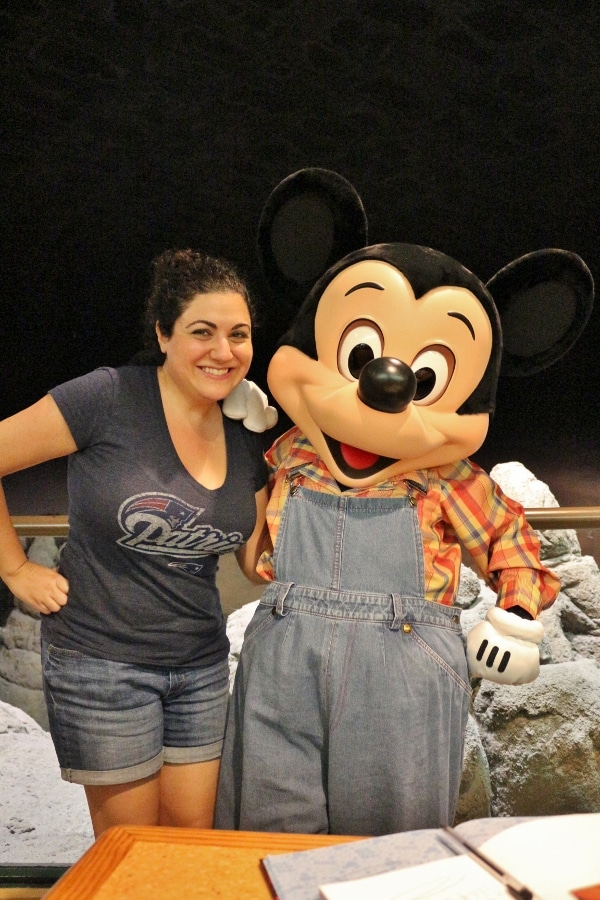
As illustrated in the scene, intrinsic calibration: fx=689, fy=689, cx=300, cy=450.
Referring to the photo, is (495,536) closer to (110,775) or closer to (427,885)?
(427,885)

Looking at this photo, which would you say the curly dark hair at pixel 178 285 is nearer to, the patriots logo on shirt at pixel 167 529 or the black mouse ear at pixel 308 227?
the black mouse ear at pixel 308 227

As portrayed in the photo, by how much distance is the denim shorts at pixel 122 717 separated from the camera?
1295 millimetres

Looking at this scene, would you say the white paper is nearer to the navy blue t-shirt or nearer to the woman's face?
the navy blue t-shirt

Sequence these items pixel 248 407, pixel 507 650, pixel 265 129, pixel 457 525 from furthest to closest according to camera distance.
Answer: pixel 265 129 < pixel 248 407 < pixel 457 525 < pixel 507 650

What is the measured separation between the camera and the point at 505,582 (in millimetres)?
1313

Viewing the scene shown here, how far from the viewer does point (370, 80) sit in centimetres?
178

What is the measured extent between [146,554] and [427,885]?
0.79m

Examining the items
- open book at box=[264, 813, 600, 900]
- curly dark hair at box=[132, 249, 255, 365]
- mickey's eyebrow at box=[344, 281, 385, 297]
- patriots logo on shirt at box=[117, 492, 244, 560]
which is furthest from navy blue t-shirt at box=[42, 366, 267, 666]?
open book at box=[264, 813, 600, 900]

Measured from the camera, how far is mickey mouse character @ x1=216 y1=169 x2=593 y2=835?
121cm

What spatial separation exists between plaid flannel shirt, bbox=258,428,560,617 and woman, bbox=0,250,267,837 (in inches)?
5.3

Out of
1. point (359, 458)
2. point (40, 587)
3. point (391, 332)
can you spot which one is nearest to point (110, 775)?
point (40, 587)

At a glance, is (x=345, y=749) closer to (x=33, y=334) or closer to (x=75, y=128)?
(x=33, y=334)

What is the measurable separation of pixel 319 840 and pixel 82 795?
1.05 metres

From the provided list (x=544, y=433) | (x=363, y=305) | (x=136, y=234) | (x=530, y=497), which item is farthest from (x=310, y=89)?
(x=530, y=497)
